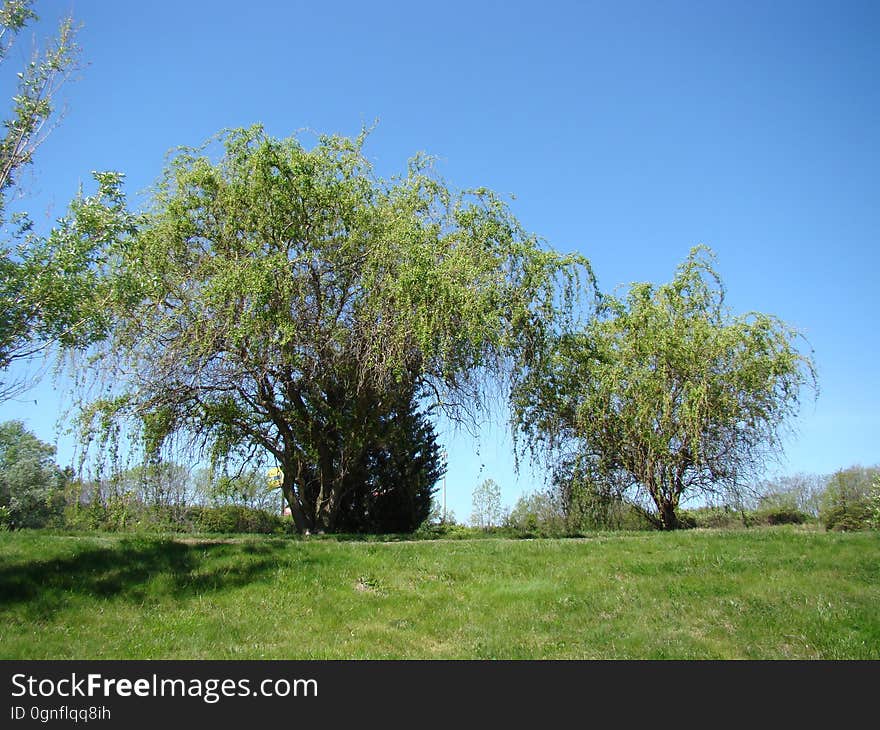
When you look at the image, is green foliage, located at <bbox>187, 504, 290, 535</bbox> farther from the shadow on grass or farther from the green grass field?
the shadow on grass

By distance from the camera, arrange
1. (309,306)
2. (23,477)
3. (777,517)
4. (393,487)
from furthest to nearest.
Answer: (23,477)
(777,517)
(393,487)
(309,306)

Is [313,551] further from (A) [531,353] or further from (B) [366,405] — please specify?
(A) [531,353]

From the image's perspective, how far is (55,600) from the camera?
10.4 meters

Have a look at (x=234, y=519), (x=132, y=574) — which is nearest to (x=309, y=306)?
(x=132, y=574)

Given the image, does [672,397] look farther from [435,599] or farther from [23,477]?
[23,477]

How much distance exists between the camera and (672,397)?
23.4 m

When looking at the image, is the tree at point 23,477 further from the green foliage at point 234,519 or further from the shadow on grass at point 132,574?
the shadow on grass at point 132,574

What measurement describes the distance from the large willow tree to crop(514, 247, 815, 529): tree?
4.78m

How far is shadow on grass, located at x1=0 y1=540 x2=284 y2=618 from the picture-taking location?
1052 cm

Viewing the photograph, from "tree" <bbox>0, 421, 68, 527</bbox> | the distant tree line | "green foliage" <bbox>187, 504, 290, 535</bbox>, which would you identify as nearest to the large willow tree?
the distant tree line

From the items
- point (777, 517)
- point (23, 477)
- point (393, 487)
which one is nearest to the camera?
point (393, 487)

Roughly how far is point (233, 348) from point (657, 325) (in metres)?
15.4

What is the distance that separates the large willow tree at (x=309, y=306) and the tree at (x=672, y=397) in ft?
15.7

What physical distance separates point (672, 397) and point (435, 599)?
14960 mm
